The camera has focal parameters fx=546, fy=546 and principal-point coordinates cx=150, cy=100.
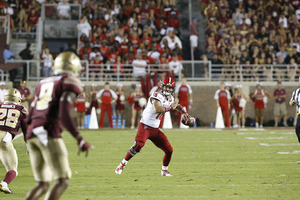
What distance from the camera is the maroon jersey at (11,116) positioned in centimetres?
A: 691

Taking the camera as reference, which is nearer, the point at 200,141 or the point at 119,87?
the point at 200,141

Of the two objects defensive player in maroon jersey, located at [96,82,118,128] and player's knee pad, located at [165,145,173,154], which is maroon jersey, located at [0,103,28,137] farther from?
defensive player in maroon jersey, located at [96,82,118,128]

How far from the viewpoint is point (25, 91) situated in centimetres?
1738

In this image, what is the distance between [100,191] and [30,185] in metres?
1.10

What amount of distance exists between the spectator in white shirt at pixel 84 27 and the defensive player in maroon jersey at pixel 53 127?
14977 mm

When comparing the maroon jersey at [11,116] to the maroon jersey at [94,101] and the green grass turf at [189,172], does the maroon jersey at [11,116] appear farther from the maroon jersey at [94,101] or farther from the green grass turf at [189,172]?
the maroon jersey at [94,101]

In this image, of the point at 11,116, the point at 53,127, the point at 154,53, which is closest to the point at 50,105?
the point at 53,127

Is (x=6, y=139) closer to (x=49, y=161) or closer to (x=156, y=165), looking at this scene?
(x=49, y=161)

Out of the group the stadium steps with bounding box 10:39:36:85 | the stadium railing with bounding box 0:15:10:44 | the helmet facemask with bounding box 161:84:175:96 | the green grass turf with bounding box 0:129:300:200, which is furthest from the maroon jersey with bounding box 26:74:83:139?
the stadium steps with bounding box 10:39:36:85

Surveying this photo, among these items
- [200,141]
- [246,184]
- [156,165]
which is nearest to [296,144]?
[200,141]

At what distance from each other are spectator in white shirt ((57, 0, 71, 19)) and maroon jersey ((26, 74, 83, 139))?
616 inches

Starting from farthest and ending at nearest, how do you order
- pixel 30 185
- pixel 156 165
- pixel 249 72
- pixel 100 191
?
pixel 249 72 < pixel 156 165 < pixel 30 185 < pixel 100 191

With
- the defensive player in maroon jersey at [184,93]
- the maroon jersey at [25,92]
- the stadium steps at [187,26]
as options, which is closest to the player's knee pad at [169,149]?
the defensive player in maroon jersey at [184,93]

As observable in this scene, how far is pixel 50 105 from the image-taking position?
4824 millimetres
